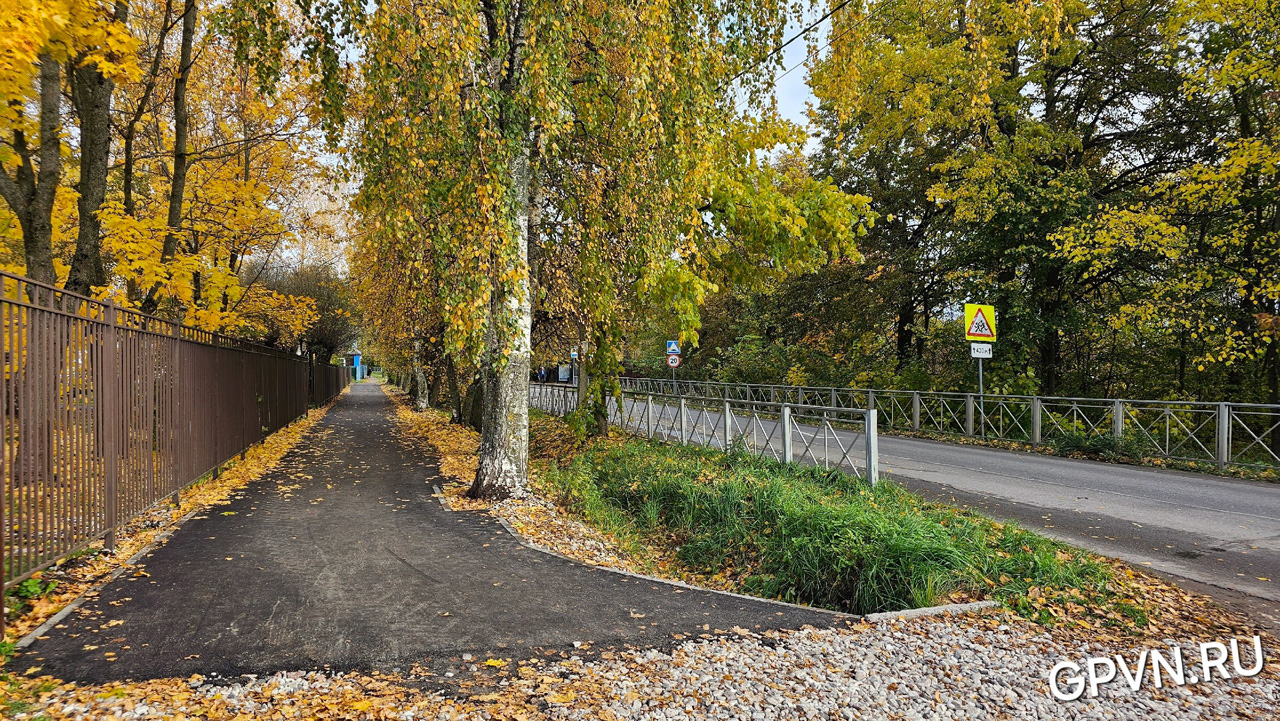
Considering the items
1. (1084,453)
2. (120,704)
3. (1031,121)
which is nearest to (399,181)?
(120,704)

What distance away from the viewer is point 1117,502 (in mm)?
8289

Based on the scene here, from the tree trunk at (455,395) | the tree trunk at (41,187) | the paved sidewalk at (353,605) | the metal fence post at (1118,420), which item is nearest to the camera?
the paved sidewalk at (353,605)

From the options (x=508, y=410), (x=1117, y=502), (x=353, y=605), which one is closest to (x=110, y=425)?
(x=353, y=605)

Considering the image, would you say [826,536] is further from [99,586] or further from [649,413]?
[649,413]

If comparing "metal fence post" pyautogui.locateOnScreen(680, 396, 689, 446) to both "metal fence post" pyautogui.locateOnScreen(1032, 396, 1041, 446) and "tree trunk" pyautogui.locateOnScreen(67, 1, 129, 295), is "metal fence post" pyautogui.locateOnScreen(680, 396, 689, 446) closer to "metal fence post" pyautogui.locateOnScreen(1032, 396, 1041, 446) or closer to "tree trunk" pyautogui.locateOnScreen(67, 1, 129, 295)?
"metal fence post" pyautogui.locateOnScreen(1032, 396, 1041, 446)

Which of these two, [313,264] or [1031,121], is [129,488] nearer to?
[1031,121]

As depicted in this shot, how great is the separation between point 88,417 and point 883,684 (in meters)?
6.17

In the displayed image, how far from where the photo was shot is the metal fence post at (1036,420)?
13.6m

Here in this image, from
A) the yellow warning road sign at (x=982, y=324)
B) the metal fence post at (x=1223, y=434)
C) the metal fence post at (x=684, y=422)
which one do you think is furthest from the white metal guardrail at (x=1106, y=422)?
the yellow warning road sign at (x=982, y=324)

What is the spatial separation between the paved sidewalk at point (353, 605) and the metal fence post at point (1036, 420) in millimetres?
11397

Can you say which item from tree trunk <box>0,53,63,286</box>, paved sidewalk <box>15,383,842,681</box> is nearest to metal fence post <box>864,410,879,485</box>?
paved sidewalk <box>15,383,842,681</box>

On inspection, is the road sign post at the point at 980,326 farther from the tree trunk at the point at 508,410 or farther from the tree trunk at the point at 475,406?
the tree trunk at the point at 475,406

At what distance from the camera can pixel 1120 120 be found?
611 inches

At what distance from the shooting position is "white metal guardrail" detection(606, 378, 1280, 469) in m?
11.0
